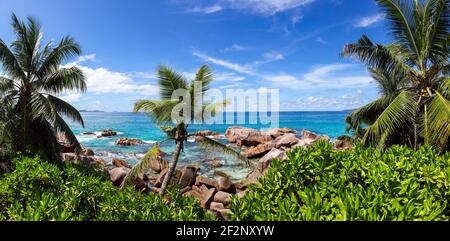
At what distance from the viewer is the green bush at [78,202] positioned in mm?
3668

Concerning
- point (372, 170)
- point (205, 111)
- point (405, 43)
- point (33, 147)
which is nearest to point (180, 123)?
point (205, 111)

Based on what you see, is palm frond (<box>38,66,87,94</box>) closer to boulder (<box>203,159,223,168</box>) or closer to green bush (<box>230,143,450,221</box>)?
green bush (<box>230,143,450,221</box>)

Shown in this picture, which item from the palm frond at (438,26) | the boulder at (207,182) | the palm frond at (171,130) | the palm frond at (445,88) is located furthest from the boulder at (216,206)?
Answer: the palm frond at (438,26)

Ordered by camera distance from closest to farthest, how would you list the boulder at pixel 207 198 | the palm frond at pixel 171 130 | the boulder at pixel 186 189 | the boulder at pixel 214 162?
the palm frond at pixel 171 130 → the boulder at pixel 207 198 → the boulder at pixel 186 189 → the boulder at pixel 214 162

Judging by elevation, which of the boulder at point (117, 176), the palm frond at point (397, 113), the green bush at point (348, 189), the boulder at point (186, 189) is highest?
the palm frond at point (397, 113)

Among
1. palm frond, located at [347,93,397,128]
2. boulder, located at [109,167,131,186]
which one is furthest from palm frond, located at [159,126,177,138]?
palm frond, located at [347,93,397,128]

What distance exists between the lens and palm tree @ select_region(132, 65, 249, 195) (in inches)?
424

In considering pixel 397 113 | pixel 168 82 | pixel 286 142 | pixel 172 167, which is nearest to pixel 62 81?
pixel 168 82

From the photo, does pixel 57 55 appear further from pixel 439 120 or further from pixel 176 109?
pixel 439 120

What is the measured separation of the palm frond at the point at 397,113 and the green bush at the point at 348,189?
4.42m

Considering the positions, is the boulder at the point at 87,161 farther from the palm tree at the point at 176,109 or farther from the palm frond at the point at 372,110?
the palm frond at the point at 372,110

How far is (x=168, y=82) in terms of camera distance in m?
11.8

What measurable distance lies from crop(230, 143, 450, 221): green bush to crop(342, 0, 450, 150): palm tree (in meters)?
4.54
